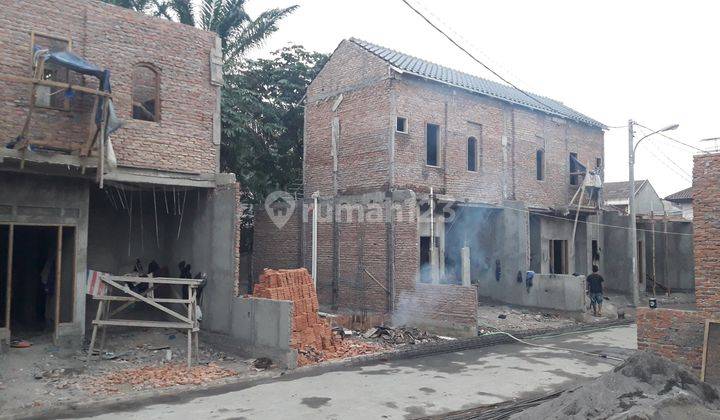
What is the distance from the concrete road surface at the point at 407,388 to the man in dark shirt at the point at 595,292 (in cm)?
533

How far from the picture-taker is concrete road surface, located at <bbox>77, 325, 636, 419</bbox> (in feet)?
28.7

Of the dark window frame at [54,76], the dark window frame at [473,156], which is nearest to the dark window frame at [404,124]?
the dark window frame at [473,156]

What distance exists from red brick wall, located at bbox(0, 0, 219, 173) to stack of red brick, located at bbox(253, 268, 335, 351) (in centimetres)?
334

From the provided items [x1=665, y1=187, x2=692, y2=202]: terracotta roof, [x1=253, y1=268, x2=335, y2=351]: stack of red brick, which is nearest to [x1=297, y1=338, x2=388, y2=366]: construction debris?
[x1=253, y1=268, x2=335, y2=351]: stack of red brick

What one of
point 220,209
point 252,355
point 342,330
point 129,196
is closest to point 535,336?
point 342,330

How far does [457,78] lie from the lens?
2138 centimetres

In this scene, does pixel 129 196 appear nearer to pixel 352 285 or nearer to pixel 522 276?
pixel 352 285

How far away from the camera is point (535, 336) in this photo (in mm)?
16062

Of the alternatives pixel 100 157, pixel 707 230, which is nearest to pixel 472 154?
pixel 707 230

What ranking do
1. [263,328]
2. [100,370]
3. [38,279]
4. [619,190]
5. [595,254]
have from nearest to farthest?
[100,370] < [263,328] < [38,279] < [595,254] < [619,190]

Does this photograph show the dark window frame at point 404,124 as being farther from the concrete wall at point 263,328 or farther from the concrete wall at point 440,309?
the concrete wall at point 263,328

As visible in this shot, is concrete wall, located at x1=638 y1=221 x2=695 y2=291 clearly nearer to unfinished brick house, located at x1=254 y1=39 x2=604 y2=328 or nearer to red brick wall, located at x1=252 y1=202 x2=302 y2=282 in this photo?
unfinished brick house, located at x1=254 y1=39 x2=604 y2=328

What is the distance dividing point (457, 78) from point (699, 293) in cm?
1322

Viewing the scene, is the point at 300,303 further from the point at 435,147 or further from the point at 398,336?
the point at 435,147
